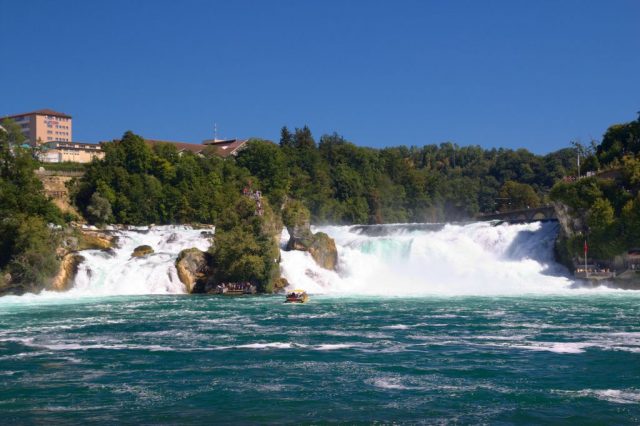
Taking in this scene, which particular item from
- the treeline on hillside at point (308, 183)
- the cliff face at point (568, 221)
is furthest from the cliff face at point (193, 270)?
the cliff face at point (568, 221)

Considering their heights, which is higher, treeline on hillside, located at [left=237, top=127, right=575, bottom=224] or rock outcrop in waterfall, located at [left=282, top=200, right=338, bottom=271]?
treeline on hillside, located at [left=237, top=127, right=575, bottom=224]

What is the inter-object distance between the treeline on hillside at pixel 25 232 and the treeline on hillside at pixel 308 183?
11.3m

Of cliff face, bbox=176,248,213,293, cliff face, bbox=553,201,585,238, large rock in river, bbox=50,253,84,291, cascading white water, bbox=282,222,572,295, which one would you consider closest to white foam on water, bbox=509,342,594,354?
cascading white water, bbox=282,222,572,295

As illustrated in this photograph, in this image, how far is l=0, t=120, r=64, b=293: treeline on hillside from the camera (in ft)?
172

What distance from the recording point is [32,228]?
178ft

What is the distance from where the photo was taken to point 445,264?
6066cm

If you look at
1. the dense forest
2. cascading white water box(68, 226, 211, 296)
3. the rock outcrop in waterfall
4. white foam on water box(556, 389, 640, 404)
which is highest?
the dense forest

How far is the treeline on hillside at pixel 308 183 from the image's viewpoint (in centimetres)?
7919

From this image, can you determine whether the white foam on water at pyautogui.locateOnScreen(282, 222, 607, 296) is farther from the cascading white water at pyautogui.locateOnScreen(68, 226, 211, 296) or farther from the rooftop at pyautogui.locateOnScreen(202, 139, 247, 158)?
the rooftop at pyautogui.locateOnScreen(202, 139, 247, 158)

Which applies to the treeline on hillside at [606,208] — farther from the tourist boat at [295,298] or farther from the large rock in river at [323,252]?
the tourist boat at [295,298]

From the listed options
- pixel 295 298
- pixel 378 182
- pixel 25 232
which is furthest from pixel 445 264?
pixel 378 182

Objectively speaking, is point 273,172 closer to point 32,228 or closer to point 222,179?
point 222,179

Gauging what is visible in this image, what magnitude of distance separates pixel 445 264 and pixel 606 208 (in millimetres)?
12386

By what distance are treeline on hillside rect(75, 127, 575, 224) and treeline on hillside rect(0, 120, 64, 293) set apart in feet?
37.2
